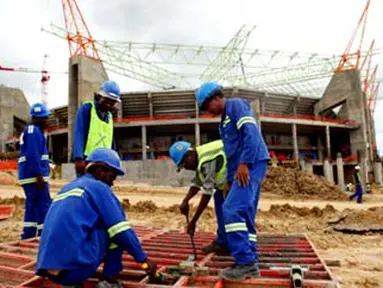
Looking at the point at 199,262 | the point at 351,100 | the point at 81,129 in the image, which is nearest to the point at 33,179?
the point at 81,129

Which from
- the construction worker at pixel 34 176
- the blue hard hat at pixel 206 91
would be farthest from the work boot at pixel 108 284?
the construction worker at pixel 34 176

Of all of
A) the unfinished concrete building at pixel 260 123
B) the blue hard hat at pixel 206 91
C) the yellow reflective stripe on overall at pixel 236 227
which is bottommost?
the yellow reflective stripe on overall at pixel 236 227

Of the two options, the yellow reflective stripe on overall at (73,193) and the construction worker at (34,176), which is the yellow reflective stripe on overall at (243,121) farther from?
the construction worker at (34,176)

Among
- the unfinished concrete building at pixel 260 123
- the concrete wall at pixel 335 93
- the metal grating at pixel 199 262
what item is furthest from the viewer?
the concrete wall at pixel 335 93

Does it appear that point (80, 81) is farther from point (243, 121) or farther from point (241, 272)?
point (241, 272)

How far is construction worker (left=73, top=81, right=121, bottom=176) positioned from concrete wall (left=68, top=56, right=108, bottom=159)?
2996 centimetres

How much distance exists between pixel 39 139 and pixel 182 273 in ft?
9.56

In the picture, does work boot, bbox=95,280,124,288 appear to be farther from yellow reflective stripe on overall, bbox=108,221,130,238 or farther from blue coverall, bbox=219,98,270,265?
blue coverall, bbox=219,98,270,265

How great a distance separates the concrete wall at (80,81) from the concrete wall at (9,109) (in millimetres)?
14074

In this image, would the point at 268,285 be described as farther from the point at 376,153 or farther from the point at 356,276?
the point at 376,153

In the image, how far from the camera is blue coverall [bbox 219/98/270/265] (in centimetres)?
285

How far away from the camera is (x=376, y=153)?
44.5 meters

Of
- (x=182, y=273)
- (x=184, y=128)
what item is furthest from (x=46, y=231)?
(x=184, y=128)

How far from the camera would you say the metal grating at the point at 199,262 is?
8.80 ft
